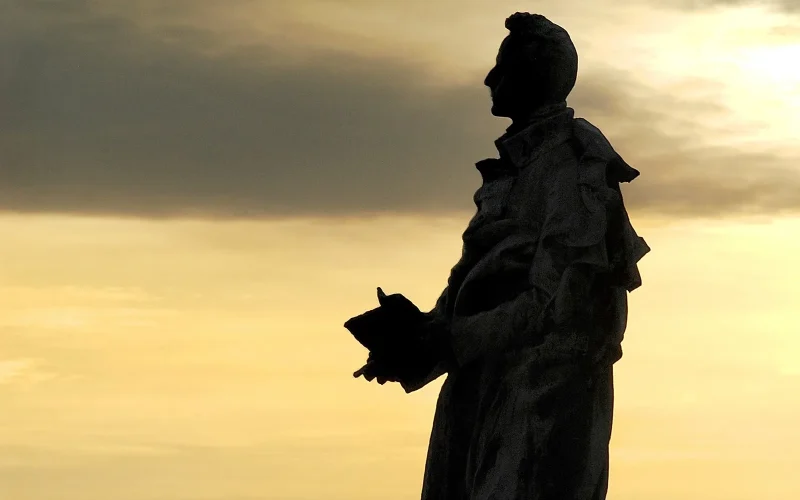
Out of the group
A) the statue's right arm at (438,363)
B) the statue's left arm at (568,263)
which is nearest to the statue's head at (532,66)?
the statue's left arm at (568,263)

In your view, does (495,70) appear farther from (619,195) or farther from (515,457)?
(515,457)

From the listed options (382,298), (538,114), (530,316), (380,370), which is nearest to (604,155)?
(538,114)

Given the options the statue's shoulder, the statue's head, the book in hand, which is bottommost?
the book in hand

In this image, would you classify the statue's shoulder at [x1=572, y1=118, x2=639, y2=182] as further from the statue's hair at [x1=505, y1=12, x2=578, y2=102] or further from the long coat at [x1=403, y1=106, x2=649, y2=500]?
the statue's hair at [x1=505, y1=12, x2=578, y2=102]

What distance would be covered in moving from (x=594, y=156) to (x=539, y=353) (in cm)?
139

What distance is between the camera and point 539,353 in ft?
40.8

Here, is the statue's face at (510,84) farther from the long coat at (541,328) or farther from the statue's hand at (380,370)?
the statue's hand at (380,370)

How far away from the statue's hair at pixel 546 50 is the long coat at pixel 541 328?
0.21 m

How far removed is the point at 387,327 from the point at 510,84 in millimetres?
1941

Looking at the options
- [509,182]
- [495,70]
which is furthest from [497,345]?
[495,70]

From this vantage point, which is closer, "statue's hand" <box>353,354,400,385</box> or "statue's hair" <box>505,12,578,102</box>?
"statue's hand" <box>353,354,400,385</box>

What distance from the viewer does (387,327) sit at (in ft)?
41.5

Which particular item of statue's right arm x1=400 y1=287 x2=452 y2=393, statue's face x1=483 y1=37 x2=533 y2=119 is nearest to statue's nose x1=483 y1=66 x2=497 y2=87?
statue's face x1=483 y1=37 x2=533 y2=119

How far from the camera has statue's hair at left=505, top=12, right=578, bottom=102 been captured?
42.6 ft
